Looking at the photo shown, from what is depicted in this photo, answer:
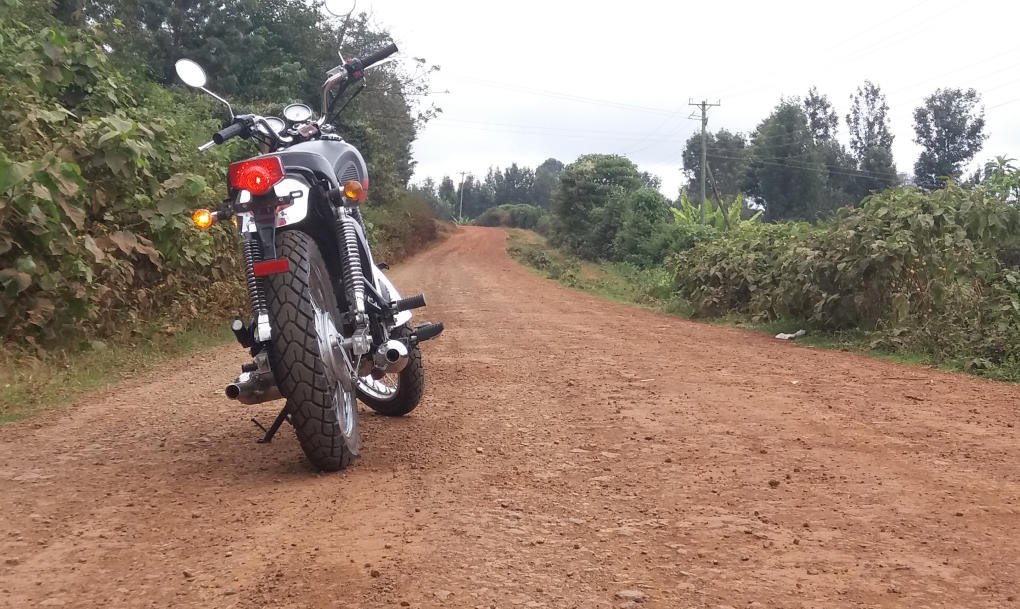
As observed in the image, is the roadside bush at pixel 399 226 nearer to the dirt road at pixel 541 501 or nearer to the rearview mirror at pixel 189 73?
the dirt road at pixel 541 501

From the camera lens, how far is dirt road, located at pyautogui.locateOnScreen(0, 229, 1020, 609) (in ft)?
8.59

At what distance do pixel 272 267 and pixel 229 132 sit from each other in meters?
0.99

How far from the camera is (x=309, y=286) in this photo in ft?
12.6

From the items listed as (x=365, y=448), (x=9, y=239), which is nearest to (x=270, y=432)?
(x=365, y=448)

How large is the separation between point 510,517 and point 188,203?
699 centimetres

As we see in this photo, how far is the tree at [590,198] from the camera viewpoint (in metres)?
38.4

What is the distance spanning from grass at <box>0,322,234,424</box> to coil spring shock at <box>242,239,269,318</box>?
94.7 inches

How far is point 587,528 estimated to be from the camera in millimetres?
3172

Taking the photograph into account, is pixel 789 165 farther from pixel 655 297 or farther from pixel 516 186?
pixel 516 186

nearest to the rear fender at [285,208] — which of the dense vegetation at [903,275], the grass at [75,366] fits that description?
the grass at [75,366]

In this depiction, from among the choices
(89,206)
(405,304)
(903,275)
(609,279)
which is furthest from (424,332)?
(609,279)

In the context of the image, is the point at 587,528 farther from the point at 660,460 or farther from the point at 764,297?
the point at 764,297

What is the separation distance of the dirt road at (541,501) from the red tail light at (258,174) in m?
1.33

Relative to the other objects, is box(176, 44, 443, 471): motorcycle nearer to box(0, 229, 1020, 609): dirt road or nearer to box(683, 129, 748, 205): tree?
box(0, 229, 1020, 609): dirt road
